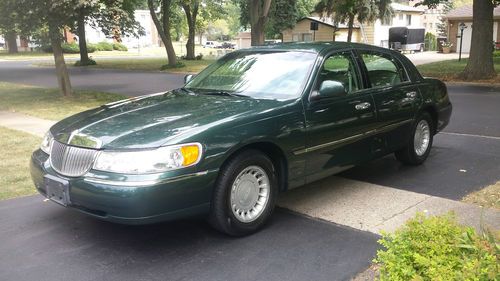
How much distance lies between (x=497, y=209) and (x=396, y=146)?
1.46 metres

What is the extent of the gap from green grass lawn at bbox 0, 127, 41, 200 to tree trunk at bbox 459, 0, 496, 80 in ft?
50.3

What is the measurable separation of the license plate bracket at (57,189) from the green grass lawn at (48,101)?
7.46m

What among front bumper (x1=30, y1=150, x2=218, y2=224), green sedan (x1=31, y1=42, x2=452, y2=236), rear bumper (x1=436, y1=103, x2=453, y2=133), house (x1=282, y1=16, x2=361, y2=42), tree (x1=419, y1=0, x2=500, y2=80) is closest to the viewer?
front bumper (x1=30, y1=150, x2=218, y2=224)

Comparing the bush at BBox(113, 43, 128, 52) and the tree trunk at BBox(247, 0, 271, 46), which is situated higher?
the tree trunk at BBox(247, 0, 271, 46)

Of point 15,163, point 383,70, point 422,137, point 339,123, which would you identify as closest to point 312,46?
point 339,123

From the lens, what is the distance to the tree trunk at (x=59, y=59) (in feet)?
43.3

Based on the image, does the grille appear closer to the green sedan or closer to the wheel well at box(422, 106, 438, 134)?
the green sedan

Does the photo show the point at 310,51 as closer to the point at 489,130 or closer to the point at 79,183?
the point at 79,183

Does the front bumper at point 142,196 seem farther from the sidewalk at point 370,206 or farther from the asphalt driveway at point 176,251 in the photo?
the sidewalk at point 370,206

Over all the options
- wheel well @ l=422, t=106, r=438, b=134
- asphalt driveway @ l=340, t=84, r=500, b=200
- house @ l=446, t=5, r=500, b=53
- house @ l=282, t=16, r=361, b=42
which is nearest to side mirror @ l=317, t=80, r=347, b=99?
asphalt driveway @ l=340, t=84, r=500, b=200

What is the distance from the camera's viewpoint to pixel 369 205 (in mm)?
4949

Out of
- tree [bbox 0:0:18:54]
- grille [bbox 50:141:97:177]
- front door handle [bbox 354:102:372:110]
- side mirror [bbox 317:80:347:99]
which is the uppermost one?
tree [bbox 0:0:18:54]

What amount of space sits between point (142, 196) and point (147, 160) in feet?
0.88

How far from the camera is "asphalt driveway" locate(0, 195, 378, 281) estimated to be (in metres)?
3.60
